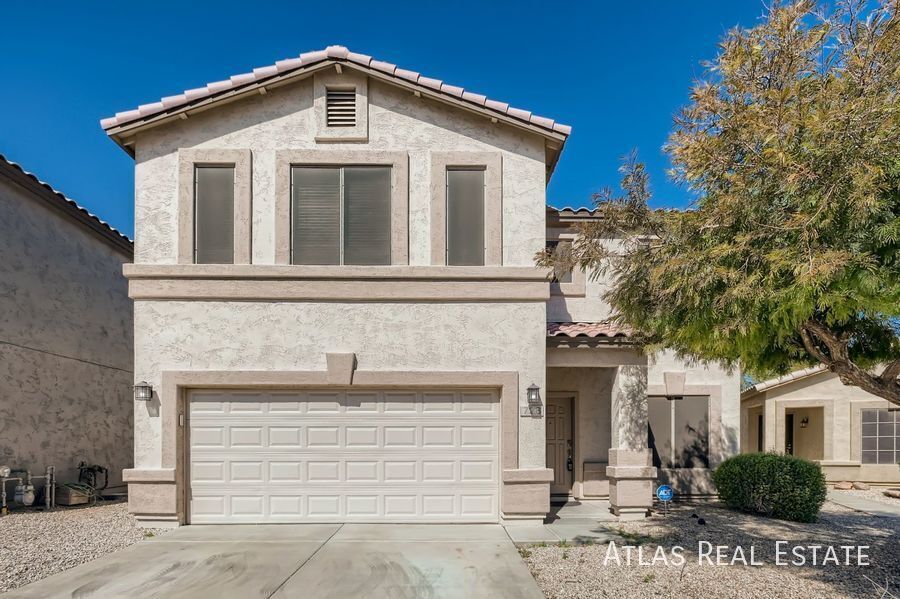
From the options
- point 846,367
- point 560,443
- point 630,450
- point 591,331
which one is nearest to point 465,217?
point 591,331

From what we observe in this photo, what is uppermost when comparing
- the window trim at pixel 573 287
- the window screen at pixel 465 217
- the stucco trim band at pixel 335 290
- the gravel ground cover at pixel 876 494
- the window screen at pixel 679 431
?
the window screen at pixel 465 217

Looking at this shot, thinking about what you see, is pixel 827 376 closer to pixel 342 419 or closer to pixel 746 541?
pixel 746 541

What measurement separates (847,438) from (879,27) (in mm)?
14023

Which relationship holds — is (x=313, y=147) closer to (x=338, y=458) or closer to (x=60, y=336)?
(x=338, y=458)

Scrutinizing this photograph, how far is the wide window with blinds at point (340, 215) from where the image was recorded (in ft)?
31.7

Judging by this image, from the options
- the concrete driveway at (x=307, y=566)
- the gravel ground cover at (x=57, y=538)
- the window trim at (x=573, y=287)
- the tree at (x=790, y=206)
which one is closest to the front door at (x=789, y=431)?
the window trim at (x=573, y=287)

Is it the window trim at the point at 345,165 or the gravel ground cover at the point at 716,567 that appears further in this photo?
the window trim at the point at 345,165

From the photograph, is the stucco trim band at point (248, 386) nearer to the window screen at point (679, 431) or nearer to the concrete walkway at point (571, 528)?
the concrete walkway at point (571, 528)

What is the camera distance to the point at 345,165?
975cm

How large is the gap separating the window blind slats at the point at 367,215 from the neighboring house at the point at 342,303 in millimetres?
37

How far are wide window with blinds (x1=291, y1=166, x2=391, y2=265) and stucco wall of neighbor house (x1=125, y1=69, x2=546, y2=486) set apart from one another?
1.38 ft

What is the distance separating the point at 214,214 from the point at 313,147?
7.09ft

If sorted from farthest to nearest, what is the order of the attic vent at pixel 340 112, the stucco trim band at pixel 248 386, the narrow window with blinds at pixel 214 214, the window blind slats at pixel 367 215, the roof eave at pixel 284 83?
the attic vent at pixel 340 112 < the window blind slats at pixel 367 215 < the narrow window with blinds at pixel 214 214 < the roof eave at pixel 284 83 < the stucco trim band at pixel 248 386

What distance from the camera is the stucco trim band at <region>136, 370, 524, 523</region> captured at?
9086 mm
